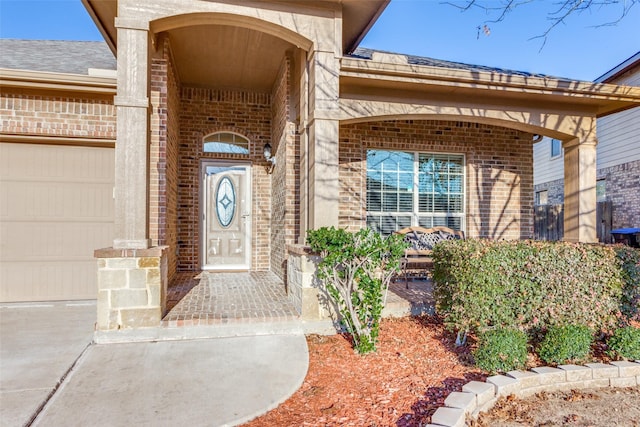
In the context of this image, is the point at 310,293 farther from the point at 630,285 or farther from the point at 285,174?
the point at 630,285

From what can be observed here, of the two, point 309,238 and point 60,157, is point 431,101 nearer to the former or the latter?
point 309,238

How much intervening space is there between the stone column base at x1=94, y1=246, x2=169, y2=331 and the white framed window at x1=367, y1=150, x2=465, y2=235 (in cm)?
376

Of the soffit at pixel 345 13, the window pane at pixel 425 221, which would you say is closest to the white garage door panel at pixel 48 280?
the soffit at pixel 345 13

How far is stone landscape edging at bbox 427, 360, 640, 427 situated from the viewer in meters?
2.30

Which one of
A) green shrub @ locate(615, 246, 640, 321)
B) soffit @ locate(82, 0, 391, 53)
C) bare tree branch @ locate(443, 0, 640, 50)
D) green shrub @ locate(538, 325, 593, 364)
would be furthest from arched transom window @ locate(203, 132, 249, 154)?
green shrub @ locate(615, 246, 640, 321)

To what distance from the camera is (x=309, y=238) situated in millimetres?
4023

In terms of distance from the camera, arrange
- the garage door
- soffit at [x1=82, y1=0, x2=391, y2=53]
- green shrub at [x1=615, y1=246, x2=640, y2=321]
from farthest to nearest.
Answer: the garage door < soffit at [x1=82, y1=0, x2=391, y2=53] < green shrub at [x1=615, y1=246, x2=640, y2=321]

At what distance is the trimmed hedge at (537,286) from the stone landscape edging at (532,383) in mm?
489

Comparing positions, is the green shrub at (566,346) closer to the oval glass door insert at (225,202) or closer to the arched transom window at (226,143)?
the oval glass door insert at (225,202)

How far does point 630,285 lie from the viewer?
11.5ft

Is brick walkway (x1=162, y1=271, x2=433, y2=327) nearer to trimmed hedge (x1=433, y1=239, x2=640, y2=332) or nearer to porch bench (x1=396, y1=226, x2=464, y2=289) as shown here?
porch bench (x1=396, y1=226, x2=464, y2=289)

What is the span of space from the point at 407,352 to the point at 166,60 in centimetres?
455

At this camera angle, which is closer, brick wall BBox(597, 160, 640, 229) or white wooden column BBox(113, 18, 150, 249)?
white wooden column BBox(113, 18, 150, 249)

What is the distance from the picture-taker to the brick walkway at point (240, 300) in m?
3.90
